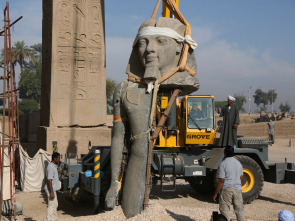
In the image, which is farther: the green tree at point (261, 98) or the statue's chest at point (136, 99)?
the green tree at point (261, 98)

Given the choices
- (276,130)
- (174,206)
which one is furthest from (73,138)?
(276,130)

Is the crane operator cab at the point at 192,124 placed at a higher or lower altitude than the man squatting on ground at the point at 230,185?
higher

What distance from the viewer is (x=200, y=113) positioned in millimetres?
10156

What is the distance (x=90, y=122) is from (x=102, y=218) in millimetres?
6811

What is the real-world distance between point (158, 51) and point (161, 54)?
0.30ft

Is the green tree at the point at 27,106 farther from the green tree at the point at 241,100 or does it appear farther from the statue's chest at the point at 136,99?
the green tree at the point at 241,100

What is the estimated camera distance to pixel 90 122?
14.0 m

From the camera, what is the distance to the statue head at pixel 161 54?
331 inches

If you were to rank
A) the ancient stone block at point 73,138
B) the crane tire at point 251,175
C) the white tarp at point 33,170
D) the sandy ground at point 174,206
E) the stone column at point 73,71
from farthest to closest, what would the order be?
the stone column at point 73,71, the ancient stone block at point 73,138, the white tarp at point 33,170, the crane tire at point 251,175, the sandy ground at point 174,206

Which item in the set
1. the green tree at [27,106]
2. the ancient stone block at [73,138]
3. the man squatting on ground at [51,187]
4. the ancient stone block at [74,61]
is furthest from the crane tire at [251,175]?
the green tree at [27,106]

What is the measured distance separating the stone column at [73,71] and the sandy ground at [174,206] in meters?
2.50

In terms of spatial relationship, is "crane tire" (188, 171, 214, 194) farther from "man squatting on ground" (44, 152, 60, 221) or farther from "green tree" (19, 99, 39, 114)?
"green tree" (19, 99, 39, 114)

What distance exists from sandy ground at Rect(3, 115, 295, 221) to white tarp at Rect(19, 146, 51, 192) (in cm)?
44

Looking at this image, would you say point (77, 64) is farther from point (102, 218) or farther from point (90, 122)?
point (102, 218)
